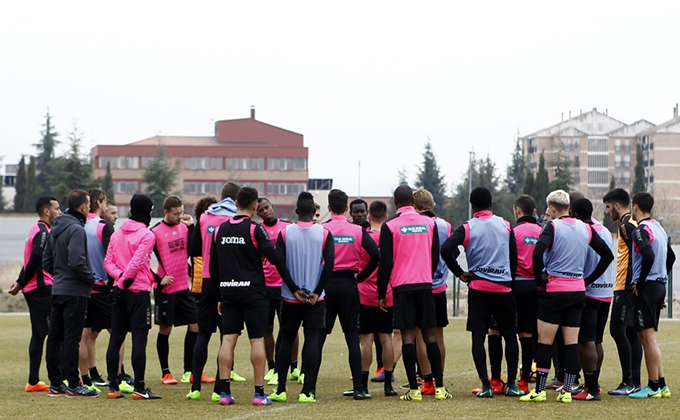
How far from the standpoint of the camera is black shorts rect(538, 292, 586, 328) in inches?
416

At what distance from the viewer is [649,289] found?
10906mm

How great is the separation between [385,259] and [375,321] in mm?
1205

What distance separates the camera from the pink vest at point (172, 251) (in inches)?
467

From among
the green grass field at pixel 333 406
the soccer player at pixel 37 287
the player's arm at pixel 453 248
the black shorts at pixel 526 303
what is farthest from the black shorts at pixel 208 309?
the black shorts at pixel 526 303

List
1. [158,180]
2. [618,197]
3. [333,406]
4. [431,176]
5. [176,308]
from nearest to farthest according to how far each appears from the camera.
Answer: [333,406]
[618,197]
[176,308]
[158,180]
[431,176]

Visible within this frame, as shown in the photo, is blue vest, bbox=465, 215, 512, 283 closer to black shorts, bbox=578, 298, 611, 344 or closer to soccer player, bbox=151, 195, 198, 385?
black shorts, bbox=578, 298, 611, 344

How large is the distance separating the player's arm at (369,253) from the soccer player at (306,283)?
0.45m

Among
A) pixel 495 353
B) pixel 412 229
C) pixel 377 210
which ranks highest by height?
pixel 377 210

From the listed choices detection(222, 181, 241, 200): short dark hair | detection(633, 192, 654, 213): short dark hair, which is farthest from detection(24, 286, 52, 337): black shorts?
detection(633, 192, 654, 213): short dark hair

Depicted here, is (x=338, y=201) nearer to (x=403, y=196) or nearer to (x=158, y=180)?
(x=403, y=196)

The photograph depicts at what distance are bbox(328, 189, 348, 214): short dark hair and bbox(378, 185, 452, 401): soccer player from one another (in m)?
0.50

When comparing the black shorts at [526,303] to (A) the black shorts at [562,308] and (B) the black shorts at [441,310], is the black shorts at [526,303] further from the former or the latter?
(B) the black shorts at [441,310]

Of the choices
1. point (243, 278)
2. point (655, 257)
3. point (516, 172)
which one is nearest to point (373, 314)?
point (243, 278)

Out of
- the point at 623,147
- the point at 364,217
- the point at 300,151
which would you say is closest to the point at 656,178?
the point at 623,147
